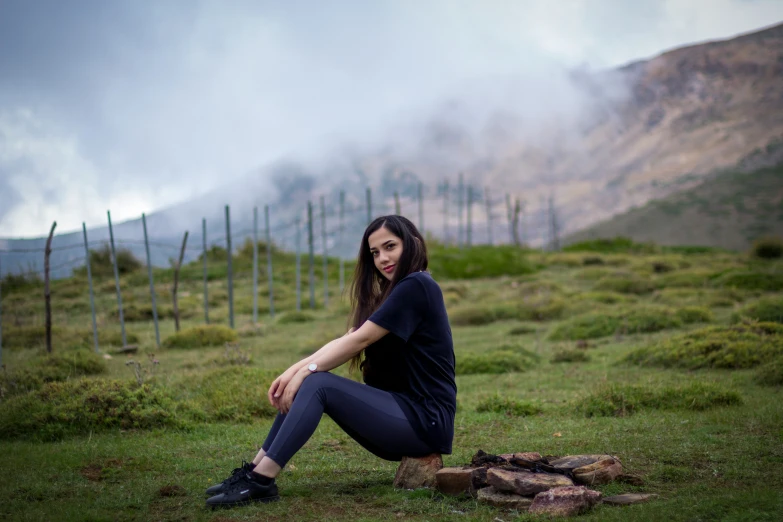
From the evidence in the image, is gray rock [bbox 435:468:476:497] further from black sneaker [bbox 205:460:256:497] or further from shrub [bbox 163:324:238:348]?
shrub [bbox 163:324:238:348]

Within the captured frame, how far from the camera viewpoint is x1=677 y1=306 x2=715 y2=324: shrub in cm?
1584

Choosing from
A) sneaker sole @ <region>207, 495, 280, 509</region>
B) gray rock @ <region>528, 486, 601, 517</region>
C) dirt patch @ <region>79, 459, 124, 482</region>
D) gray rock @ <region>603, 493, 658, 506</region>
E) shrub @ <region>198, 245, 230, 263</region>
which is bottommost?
dirt patch @ <region>79, 459, 124, 482</region>

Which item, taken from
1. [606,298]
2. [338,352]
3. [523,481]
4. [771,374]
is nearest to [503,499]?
[523,481]

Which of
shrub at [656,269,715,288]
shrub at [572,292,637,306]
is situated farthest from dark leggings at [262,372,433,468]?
shrub at [656,269,715,288]

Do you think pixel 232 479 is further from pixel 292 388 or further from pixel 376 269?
pixel 376 269

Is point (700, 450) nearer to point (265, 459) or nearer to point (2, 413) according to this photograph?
point (265, 459)

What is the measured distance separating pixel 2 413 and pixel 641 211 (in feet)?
255

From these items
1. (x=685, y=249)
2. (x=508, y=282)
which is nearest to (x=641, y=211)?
(x=685, y=249)

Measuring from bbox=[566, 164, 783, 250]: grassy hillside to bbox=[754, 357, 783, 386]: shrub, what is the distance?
2310 inches

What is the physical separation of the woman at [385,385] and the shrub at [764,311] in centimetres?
1124

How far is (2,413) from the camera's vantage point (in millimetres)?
7793

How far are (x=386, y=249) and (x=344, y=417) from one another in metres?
1.16

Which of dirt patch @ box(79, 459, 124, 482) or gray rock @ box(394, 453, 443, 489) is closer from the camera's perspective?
gray rock @ box(394, 453, 443, 489)

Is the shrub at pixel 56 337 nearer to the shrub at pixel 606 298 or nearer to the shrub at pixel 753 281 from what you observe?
the shrub at pixel 606 298
